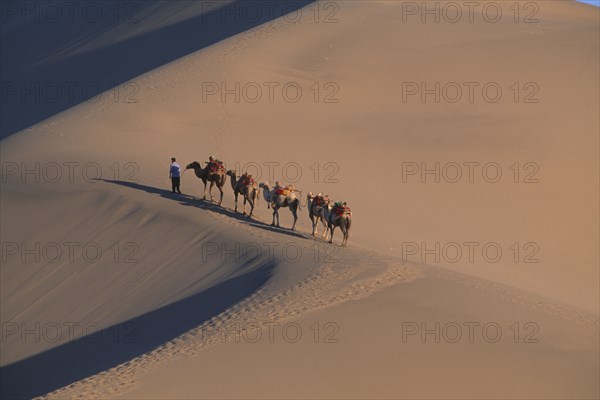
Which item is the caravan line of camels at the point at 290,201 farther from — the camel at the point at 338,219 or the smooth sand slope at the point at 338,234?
the smooth sand slope at the point at 338,234

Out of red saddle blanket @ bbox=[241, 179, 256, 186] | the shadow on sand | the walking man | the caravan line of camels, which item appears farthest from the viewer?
the walking man

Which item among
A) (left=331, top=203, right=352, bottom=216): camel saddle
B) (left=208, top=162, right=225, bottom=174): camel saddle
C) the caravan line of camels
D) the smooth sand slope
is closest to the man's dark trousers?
the smooth sand slope

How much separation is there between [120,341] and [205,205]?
6.96 meters

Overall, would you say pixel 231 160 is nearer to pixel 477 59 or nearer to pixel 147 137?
pixel 147 137

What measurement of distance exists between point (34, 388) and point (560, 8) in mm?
40306

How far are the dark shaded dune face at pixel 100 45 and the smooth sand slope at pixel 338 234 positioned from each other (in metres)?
1.90

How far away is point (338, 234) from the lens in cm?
2455

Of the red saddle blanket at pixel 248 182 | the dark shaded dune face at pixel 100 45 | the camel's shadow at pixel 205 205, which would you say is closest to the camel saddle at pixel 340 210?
the camel's shadow at pixel 205 205

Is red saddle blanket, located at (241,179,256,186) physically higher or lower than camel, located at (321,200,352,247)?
higher

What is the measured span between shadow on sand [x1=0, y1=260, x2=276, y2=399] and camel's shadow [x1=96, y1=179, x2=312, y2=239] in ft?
9.94

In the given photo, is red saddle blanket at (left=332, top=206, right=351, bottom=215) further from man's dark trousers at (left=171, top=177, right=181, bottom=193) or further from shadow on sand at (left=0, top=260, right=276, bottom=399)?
man's dark trousers at (left=171, top=177, right=181, bottom=193)

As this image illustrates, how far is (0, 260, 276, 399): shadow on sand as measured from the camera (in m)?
17.3

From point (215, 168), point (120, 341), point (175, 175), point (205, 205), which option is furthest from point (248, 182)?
point (120, 341)

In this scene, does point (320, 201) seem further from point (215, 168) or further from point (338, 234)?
point (215, 168)
